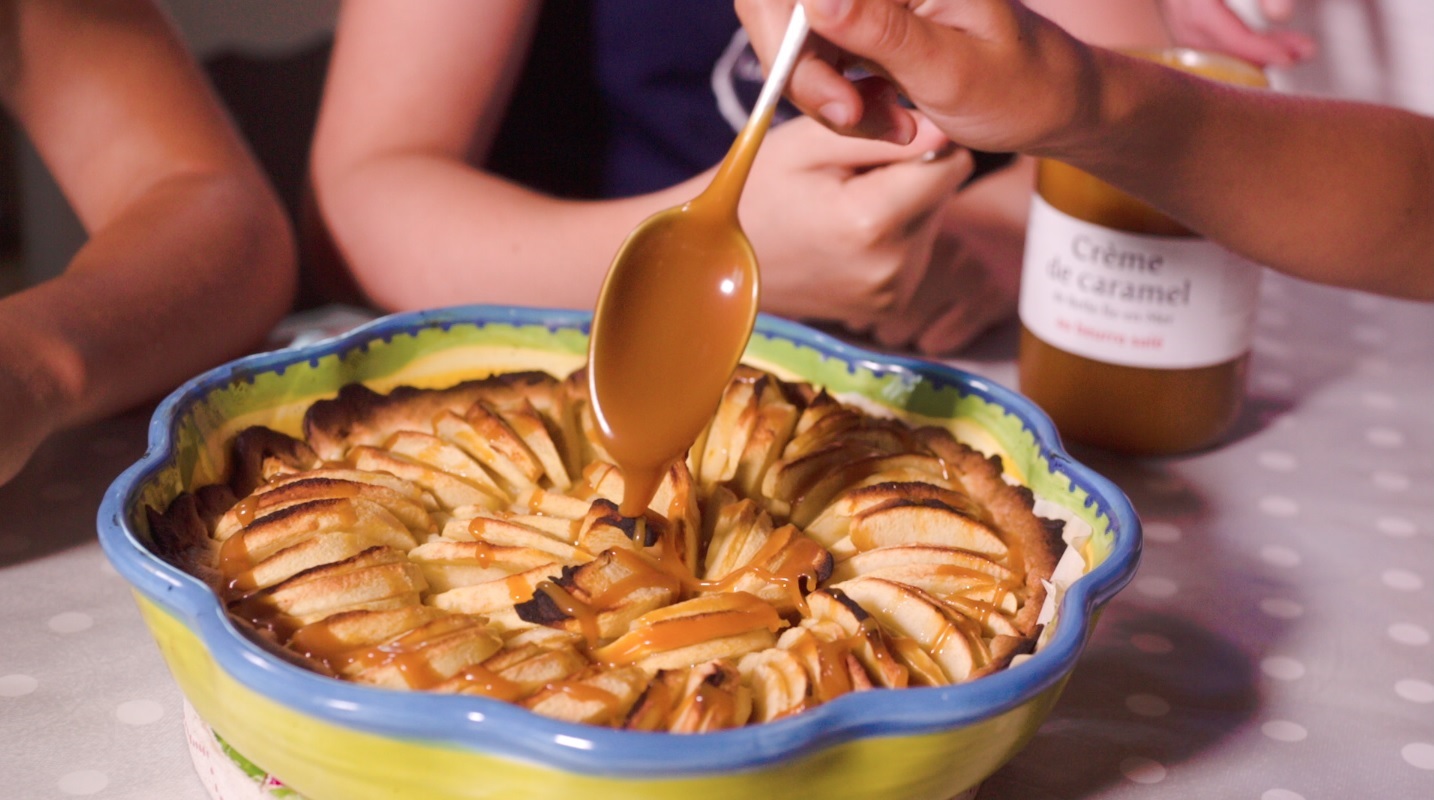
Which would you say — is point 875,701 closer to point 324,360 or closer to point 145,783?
point 145,783

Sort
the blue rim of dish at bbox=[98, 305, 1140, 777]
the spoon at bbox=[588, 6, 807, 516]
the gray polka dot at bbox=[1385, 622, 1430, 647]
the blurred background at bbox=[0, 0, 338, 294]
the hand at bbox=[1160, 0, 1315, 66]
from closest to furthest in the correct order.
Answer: the blue rim of dish at bbox=[98, 305, 1140, 777]
the spoon at bbox=[588, 6, 807, 516]
the gray polka dot at bbox=[1385, 622, 1430, 647]
the hand at bbox=[1160, 0, 1315, 66]
the blurred background at bbox=[0, 0, 338, 294]

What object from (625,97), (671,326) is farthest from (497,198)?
(671,326)

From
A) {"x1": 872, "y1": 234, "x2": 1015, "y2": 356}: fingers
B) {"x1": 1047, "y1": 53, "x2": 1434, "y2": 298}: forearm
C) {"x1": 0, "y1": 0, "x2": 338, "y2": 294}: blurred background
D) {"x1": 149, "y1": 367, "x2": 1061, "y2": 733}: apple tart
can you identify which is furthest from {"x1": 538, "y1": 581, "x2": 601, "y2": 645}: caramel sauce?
{"x1": 0, "y1": 0, "x2": 338, "y2": 294}: blurred background

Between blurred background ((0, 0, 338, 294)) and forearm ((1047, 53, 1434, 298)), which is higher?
forearm ((1047, 53, 1434, 298))

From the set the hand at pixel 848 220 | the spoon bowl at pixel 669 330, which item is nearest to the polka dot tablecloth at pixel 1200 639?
the hand at pixel 848 220

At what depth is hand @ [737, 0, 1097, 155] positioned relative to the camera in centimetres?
82

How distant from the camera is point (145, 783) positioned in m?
0.83

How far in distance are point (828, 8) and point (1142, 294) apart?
553 millimetres

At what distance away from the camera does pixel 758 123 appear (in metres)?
0.92

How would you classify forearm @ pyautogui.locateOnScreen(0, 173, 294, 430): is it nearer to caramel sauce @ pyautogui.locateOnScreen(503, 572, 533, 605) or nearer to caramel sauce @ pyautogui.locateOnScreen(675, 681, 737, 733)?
caramel sauce @ pyautogui.locateOnScreen(503, 572, 533, 605)

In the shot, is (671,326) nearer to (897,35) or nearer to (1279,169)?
(897,35)

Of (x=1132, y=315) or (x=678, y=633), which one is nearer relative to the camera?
(x=678, y=633)

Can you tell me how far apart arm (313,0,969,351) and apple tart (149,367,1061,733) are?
0.25 metres

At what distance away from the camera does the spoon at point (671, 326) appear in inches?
36.7
